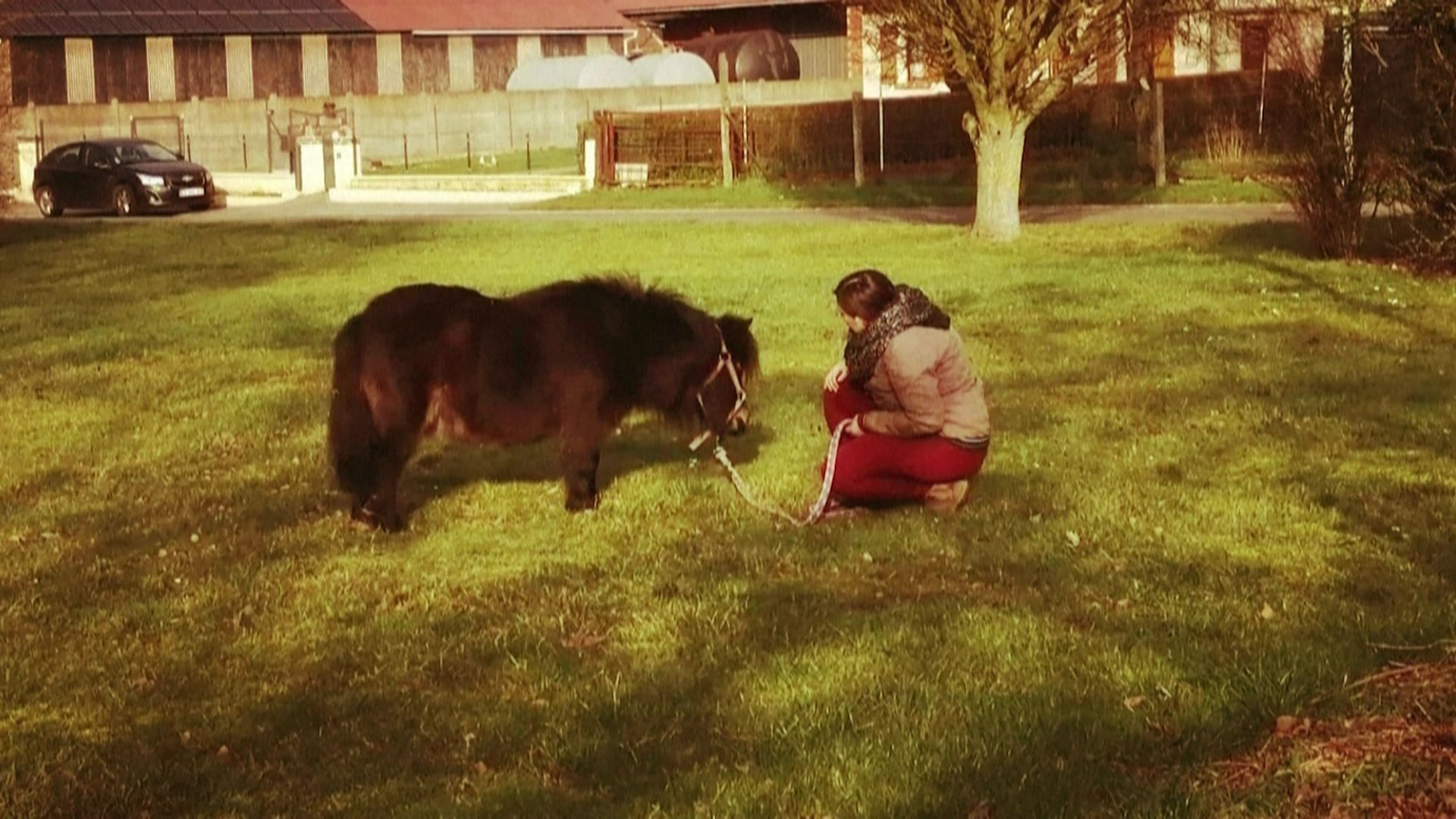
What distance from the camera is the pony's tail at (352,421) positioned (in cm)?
948

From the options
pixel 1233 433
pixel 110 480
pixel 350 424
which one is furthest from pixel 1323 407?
pixel 110 480

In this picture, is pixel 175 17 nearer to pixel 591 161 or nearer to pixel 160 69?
pixel 160 69

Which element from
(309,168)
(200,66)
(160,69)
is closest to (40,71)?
(160,69)

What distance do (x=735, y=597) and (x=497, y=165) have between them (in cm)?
4371

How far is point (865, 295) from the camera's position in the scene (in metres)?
9.30

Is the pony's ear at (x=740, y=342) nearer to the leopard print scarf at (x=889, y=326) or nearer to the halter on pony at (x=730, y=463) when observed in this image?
the halter on pony at (x=730, y=463)

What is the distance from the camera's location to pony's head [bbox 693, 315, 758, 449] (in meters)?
10.1

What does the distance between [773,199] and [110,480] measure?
25.5m

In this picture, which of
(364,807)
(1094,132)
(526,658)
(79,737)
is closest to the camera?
(364,807)

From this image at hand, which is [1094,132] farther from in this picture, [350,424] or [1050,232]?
[350,424]

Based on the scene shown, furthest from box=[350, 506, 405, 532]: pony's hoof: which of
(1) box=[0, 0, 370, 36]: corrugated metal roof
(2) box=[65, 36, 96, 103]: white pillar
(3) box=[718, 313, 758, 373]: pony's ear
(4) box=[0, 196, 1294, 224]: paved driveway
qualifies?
(2) box=[65, 36, 96, 103]: white pillar

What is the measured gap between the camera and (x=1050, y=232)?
26.8 metres

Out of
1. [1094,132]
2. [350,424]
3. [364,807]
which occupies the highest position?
[1094,132]

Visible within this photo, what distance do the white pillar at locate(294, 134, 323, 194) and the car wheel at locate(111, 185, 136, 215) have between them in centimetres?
487
